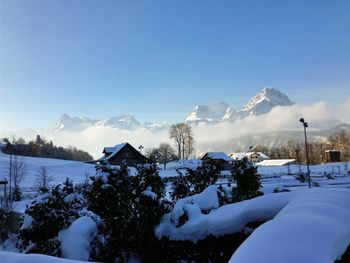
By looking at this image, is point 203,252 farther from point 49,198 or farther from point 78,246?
point 49,198

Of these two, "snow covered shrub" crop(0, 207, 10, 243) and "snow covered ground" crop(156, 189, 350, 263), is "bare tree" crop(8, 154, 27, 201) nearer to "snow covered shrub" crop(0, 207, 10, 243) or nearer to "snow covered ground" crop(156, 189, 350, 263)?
"snow covered shrub" crop(0, 207, 10, 243)

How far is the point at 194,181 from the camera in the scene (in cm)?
1441

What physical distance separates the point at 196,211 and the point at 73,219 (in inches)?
144

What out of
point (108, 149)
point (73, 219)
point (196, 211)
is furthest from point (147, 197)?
point (108, 149)

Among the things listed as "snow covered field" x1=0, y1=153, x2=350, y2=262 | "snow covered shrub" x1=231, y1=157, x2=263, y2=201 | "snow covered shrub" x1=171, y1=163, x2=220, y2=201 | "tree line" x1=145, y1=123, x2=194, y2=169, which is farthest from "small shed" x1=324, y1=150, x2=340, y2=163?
"snow covered field" x1=0, y1=153, x2=350, y2=262

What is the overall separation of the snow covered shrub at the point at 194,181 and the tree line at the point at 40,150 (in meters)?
89.5

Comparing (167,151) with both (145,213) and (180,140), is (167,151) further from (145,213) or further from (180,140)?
(145,213)

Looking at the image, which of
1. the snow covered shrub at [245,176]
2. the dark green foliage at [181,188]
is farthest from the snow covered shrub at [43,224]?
the snow covered shrub at [245,176]

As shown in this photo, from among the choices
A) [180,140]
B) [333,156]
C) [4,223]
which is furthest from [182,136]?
[4,223]

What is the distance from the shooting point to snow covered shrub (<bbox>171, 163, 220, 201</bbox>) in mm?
14156

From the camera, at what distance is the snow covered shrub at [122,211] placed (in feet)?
32.0

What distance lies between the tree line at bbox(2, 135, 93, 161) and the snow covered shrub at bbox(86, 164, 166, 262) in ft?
301

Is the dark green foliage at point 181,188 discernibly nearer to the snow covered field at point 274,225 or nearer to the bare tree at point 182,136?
the snow covered field at point 274,225

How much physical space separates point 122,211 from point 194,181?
15.8 feet
